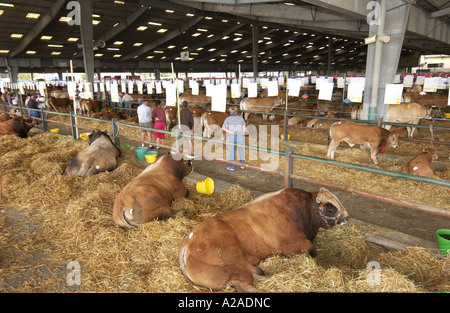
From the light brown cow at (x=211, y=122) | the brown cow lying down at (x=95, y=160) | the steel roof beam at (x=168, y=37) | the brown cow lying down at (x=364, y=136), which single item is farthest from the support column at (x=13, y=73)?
the brown cow lying down at (x=364, y=136)

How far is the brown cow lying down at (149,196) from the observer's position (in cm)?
467

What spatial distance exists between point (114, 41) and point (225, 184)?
3232 centimetres

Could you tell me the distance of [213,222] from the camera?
3428mm

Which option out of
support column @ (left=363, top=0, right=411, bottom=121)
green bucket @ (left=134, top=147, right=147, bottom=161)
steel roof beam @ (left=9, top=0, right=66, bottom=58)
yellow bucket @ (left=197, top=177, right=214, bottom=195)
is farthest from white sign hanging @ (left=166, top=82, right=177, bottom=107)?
steel roof beam @ (left=9, top=0, right=66, bottom=58)

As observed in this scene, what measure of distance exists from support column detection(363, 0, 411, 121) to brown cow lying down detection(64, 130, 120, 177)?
8579 mm

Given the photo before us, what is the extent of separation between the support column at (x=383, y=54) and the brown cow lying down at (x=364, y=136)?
6.34ft

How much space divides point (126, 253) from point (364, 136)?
7210 mm

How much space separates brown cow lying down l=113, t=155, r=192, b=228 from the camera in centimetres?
467

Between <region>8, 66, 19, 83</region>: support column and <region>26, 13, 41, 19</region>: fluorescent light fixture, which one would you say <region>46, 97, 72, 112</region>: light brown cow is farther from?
<region>8, 66, 19, 83</region>: support column

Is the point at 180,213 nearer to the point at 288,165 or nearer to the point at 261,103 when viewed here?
the point at 288,165


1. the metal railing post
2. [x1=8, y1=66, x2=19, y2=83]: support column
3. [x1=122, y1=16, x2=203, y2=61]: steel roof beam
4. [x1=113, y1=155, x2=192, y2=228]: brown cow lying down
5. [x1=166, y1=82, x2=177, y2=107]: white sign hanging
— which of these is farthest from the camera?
[x1=8, y1=66, x2=19, y2=83]: support column

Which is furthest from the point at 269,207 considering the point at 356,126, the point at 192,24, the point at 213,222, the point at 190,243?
the point at 192,24

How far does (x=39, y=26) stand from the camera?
26078 millimetres

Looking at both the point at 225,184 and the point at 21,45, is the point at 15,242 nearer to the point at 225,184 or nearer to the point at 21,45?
the point at 225,184
